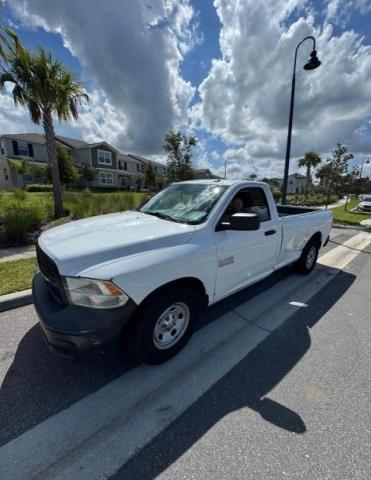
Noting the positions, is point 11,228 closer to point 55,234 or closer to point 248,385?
point 55,234

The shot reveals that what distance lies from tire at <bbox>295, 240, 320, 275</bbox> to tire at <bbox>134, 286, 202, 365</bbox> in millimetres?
3133

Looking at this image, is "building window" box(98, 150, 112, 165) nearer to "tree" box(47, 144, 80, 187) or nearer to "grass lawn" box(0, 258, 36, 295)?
"tree" box(47, 144, 80, 187)

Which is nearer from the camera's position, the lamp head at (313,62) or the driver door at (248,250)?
the driver door at (248,250)

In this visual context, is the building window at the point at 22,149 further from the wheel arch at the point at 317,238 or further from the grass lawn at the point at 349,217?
the wheel arch at the point at 317,238

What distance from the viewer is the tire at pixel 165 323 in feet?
7.36

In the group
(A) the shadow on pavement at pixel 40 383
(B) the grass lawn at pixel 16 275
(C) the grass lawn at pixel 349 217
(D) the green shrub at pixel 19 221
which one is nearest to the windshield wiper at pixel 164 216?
(A) the shadow on pavement at pixel 40 383

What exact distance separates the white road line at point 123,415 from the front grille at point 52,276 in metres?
0.93

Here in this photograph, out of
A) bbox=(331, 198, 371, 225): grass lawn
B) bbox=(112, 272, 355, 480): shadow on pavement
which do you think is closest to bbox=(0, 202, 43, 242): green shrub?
bbox=(112, 272, 355, 480): shadow on pavement

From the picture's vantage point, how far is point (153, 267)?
2184 millimetres

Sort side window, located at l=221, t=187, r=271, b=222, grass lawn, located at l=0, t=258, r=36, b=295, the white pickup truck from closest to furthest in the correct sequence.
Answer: the white pickup truck < side window, located at l=221, t=187, r=271, b=222 < grass lawn, located at l=0, t=258, r=36, b=295

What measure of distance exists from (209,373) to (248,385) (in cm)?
38

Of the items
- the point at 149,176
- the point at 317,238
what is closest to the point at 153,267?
the point at 317,238

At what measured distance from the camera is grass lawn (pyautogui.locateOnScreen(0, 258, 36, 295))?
154 inches

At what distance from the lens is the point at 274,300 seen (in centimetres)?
404
